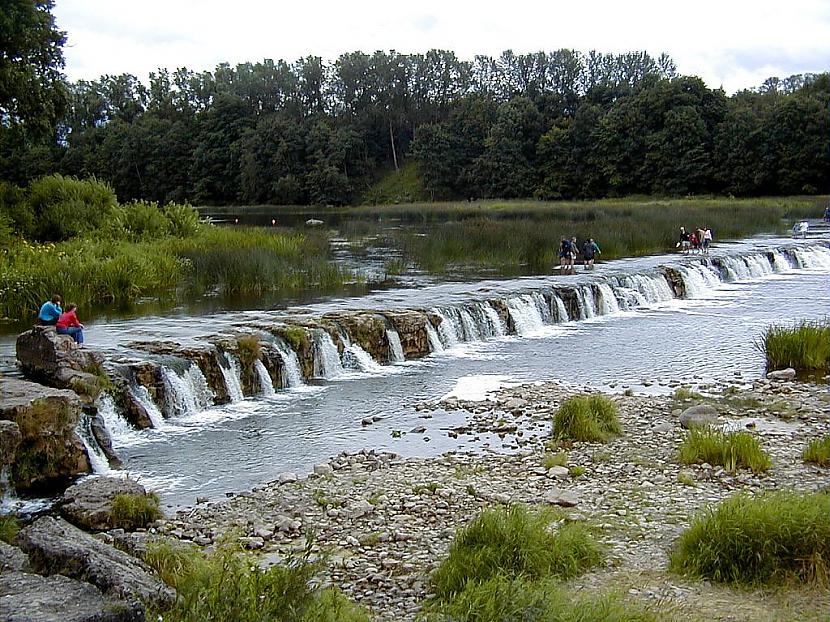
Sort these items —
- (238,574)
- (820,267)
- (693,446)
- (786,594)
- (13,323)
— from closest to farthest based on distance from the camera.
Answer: (238,574) → (786,594) → (693,446) → (13,323) → (820,267)

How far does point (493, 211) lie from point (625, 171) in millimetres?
18967

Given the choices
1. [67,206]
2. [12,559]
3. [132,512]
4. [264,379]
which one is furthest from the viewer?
[67,206]

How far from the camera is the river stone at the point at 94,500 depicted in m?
9.45

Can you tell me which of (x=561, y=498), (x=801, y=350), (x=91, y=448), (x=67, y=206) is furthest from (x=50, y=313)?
(x=67, y=206)

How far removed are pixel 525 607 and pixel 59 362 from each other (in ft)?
35.2

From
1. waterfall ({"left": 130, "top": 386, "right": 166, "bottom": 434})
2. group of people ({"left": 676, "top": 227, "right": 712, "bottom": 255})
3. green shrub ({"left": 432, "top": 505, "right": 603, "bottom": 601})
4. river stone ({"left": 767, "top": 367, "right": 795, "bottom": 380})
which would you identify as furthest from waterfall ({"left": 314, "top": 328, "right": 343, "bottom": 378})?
group of people ({"left": 676, "top": 227, "right": 712, "bottom": 255})

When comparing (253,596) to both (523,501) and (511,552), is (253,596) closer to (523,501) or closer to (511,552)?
(511,552)

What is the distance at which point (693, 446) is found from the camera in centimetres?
1124

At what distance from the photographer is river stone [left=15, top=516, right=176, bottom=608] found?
244 inches

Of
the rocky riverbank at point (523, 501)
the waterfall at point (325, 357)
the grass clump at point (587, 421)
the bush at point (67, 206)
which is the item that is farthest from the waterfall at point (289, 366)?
the bush at point (67, 206)

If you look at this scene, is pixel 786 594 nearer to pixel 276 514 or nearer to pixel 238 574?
pixel 238 574

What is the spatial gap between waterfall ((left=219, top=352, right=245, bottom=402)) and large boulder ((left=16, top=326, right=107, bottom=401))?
2.30 meters

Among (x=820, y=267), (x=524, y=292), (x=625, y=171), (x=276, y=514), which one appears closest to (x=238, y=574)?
(x=276, y=514)

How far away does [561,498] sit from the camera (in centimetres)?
977
